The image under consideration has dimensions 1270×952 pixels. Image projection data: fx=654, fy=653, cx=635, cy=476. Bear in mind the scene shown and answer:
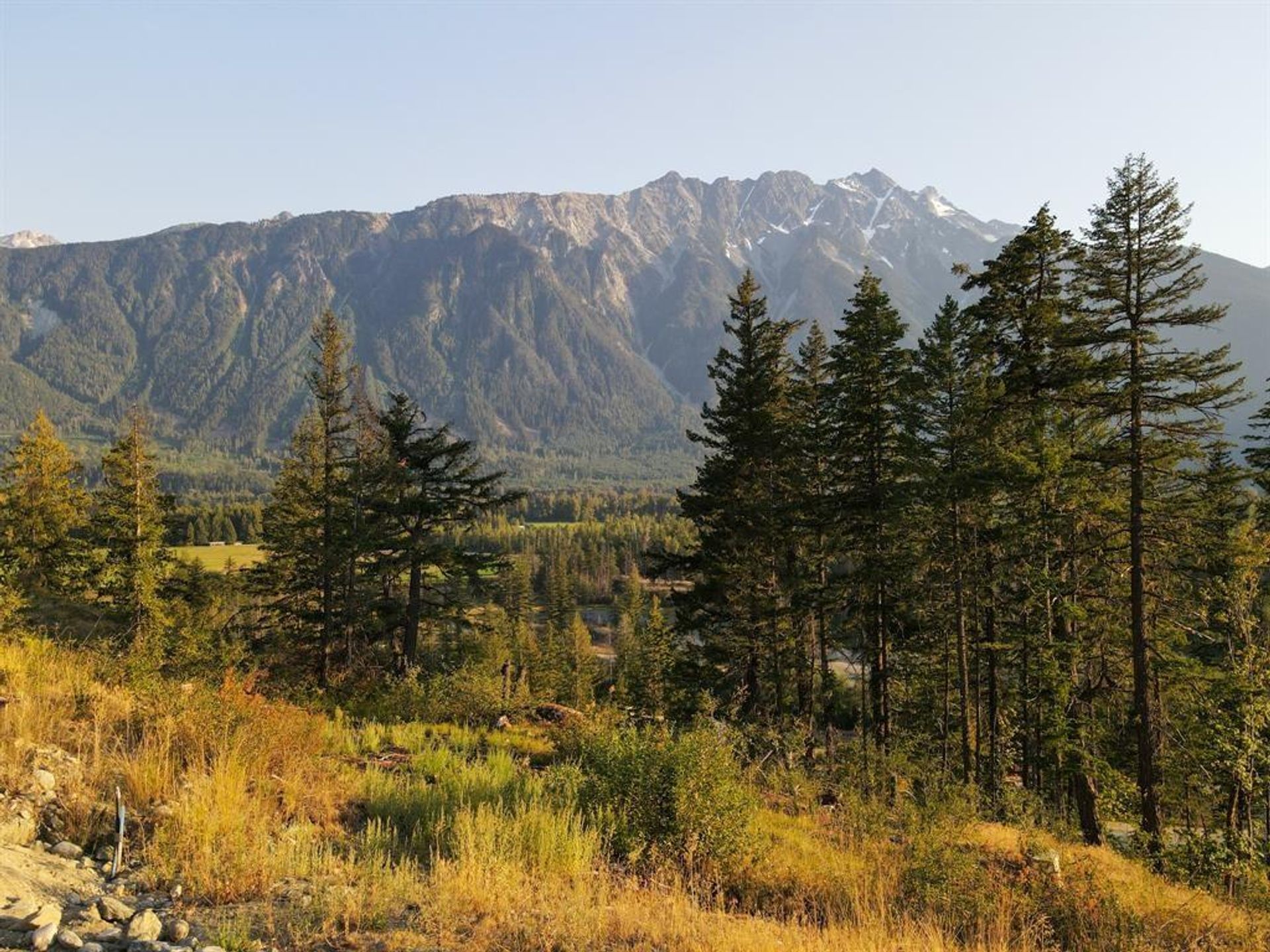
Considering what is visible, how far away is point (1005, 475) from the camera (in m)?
14.8

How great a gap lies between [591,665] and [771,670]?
46344 millimetres

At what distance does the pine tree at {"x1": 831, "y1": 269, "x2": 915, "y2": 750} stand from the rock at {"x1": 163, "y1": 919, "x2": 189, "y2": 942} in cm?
1644

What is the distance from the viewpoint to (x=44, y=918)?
361cm

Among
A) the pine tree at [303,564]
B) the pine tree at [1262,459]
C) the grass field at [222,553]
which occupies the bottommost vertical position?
the grass field at [222,553]

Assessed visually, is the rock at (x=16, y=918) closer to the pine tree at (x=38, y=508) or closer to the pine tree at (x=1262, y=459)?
the pine tree at (x=1262, y=459)

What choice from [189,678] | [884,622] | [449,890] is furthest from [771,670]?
[449,890]

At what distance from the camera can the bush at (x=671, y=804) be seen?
6.31 metres

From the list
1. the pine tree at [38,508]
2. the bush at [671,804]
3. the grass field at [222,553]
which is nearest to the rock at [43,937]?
the bush at [671,804]

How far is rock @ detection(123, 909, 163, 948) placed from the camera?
3721mm

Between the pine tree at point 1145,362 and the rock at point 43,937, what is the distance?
56.5 feet

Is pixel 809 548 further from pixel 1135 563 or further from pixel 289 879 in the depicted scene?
pixel 289 879

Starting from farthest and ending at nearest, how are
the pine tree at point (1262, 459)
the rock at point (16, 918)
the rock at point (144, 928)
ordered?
the pine tree at point (1262, 459) < the rock at point (144, 928) < the rock at point (16, 918)

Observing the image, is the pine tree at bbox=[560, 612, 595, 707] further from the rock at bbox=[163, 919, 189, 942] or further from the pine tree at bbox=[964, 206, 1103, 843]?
the rock at bbox=[163, 919, 189, 942]

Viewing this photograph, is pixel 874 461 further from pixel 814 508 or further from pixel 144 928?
pixel 144 928
